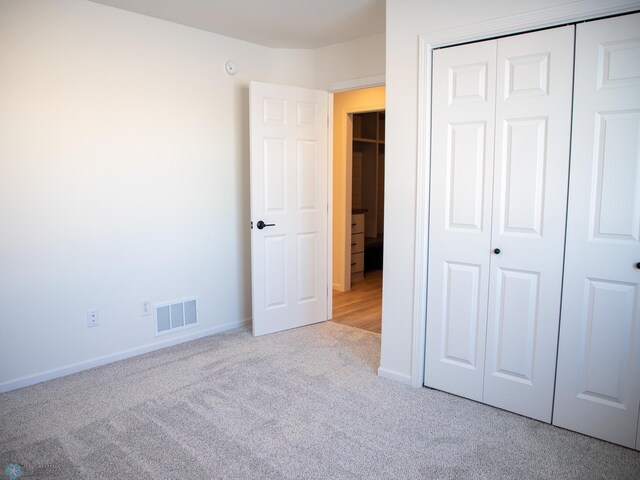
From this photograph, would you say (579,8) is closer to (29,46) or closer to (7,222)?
(29,46)

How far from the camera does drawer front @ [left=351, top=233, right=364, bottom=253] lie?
5.84 m

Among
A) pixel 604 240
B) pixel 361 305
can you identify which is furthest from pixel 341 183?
pixel 604 240

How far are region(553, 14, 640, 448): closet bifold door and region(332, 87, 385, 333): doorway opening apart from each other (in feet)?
6.26

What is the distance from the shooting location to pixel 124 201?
130 inches

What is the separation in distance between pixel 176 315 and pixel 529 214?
8.78 feet

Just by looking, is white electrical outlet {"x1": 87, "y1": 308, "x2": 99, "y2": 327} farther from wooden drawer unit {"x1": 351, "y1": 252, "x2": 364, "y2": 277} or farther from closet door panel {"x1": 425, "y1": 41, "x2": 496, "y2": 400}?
wooden drawer unit {"x1": 351, "y1": 252, "x2": 364, "y2": 277}

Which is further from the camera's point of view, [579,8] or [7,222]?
[7,222]

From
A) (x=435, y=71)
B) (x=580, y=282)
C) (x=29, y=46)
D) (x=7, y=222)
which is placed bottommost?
(x=580, y=282)

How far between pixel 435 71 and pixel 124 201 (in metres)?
2.26

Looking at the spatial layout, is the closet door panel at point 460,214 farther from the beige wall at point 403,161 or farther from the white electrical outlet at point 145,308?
the white electrical outlet at point 145,308

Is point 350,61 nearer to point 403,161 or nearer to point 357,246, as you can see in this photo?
point 403,161

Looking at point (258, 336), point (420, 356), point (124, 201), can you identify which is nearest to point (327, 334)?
point (258, 336)

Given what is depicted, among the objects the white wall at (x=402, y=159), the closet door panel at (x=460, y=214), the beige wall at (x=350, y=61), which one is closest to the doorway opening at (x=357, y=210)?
the beige wall at (x=350, y=61)

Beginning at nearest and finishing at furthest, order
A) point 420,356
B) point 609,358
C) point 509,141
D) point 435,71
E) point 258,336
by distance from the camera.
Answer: point 609,358 → point 509,141 → point 435,71 → point 420,356 → point 258,336
